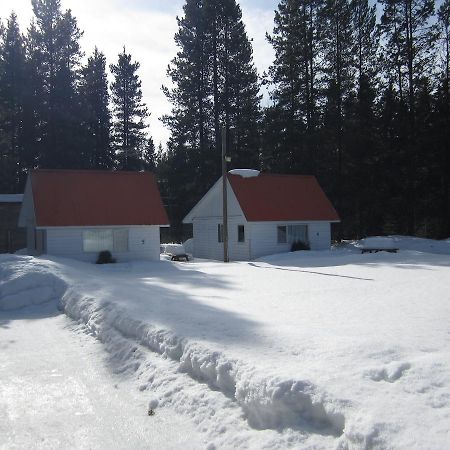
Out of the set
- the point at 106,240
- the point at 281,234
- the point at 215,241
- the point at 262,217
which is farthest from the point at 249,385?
the point at 215,241

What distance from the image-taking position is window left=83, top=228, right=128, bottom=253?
79.2 feet

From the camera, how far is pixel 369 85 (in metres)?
39.9

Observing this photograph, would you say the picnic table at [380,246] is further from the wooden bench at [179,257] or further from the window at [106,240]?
the window at [106,240]

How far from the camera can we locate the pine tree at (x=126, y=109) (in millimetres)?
49531

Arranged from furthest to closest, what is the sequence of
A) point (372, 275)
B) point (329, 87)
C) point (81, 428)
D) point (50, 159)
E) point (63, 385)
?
1. point (50, 159)
2. point (329, 87)
3. point (372, 275)
4. point (63, 385)
5. point (81, 428)

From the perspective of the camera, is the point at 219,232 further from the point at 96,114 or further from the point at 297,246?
the point at 96,114

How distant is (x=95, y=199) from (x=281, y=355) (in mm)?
21080

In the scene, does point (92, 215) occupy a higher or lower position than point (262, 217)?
higher

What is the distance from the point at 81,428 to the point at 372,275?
1306 cm

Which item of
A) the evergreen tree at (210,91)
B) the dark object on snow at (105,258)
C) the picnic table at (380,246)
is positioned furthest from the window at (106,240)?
the evergreen tree at (210,91)

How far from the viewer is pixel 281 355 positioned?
6.07 metres

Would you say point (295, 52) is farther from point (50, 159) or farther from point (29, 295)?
point (29, 295)

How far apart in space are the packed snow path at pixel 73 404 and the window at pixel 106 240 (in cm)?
1516

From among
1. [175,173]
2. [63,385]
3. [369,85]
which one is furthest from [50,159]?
[63,385]
